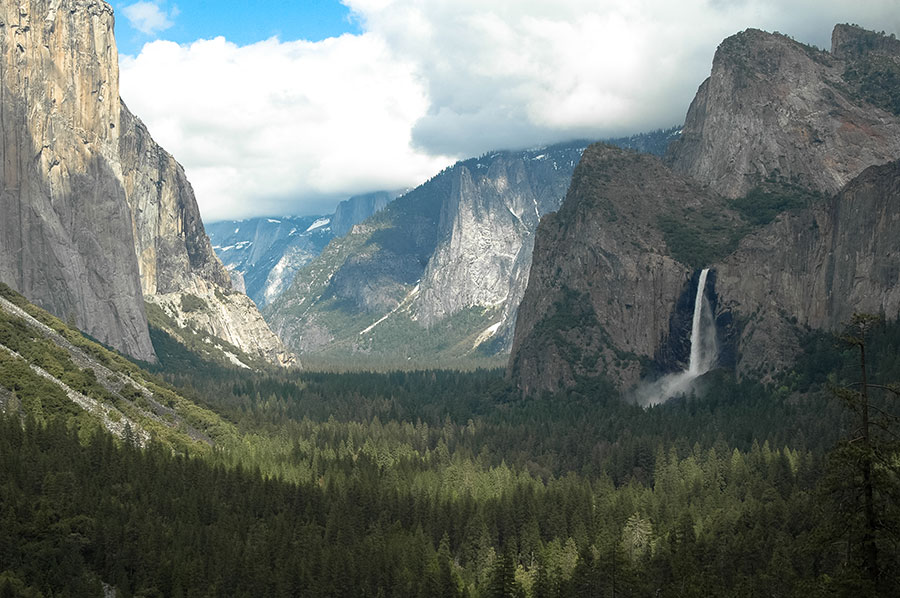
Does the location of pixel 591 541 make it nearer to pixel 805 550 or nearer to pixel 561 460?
pixel 561 460

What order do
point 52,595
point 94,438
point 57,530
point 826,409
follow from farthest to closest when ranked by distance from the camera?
point 826,409 < point 94,438 < point 57,530 < point 52,595

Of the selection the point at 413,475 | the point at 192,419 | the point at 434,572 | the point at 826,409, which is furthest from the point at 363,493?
the point at 826,409

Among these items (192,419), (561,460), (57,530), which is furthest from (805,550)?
(192,419)

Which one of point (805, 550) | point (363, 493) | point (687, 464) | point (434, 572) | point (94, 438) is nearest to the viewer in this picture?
point (805, 550)

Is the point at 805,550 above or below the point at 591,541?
above

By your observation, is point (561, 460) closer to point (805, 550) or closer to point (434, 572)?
point (434, 572)

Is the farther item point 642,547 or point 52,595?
point 642,547
